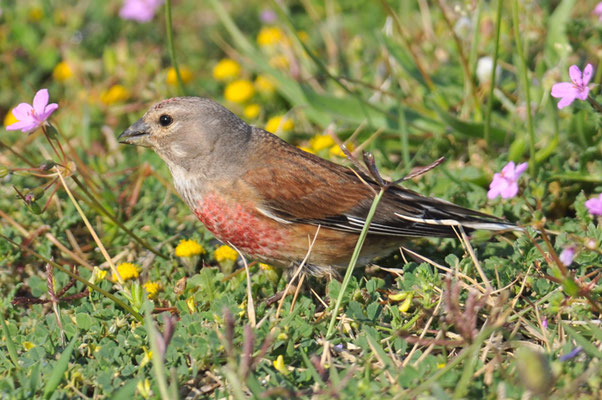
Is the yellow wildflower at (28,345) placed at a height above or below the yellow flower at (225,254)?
above

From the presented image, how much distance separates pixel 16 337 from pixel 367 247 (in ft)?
5.70

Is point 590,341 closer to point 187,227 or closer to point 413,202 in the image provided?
point 413,202

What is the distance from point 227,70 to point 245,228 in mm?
2515

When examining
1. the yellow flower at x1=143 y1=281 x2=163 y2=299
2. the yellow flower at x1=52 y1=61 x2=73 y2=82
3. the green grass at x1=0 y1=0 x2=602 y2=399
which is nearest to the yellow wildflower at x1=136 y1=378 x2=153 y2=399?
the green grass at x1=0 y1=0 x2=602 y2=399

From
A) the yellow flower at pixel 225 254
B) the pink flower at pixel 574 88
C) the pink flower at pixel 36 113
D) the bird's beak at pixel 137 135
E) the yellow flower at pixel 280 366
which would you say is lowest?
the yellow flower at pixel 280 366

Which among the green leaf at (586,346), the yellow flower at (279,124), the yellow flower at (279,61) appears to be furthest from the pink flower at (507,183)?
the yellow flower at (279,61)

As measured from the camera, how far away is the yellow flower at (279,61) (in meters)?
5.96

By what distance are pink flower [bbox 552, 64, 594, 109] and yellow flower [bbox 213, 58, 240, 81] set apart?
3177mm

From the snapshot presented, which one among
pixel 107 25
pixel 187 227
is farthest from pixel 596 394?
pixel 107 25

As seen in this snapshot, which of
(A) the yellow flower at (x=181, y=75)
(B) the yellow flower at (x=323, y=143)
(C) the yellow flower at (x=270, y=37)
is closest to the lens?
(B) the yellow flower at (x=323, y=143)

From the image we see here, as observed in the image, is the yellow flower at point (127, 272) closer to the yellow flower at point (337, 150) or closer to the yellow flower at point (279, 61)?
the yellow flower at point (337, 150)

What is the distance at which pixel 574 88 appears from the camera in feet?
10.7

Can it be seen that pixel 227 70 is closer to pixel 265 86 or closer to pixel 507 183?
pixel 265 86

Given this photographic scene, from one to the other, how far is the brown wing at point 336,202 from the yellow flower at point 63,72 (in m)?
2.78
